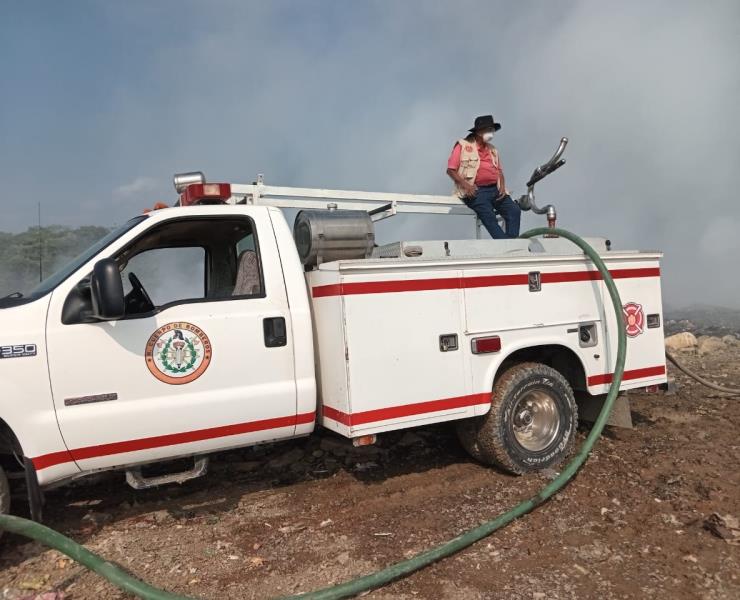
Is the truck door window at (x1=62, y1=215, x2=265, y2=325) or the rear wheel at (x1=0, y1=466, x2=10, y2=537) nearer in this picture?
the rear wheel at (x1=0, y1=466, x2=10, y2=537)

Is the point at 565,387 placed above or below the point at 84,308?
below

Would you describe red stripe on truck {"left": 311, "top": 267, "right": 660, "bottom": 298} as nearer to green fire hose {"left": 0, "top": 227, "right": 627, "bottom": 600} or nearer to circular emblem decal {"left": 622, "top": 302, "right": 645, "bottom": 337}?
circular emblem decal {"left": 622, "top": 302, "right": 645, "bottom": 337}

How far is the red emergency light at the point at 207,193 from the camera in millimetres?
3926

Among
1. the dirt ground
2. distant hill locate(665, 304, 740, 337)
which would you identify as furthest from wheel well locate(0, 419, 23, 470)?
distant hill locate(665, 304, 740, 337)

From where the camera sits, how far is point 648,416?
5.95 metres

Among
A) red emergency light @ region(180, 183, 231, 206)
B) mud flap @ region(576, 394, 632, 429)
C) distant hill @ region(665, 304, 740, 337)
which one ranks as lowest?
distant hill @ region(665, 304, 740, 337)

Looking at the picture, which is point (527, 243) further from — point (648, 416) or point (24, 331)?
point (24, 331)

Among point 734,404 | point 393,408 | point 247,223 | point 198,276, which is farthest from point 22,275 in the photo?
point 734,404

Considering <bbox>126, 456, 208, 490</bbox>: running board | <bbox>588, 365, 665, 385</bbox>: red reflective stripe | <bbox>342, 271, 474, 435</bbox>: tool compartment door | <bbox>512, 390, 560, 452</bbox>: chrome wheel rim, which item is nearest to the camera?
<bbox>126, 456, 208, 490</bbox>: running board

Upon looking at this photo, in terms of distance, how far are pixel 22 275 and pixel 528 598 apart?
27.1ft

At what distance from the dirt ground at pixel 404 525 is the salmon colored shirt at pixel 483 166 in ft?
8.85

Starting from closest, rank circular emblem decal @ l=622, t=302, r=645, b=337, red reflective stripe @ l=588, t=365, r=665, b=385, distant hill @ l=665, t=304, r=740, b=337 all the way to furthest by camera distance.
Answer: red reflective stripe @ l=588, t=365, r=665, b=385 → circular emblem decal @ l=622, t=302, r=645, b=337 → distant hill @ l=665, t=304, r=740, b=337

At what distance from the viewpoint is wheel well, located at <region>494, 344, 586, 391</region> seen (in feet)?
15.0

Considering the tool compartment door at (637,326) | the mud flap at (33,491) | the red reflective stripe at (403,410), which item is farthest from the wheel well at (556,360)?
the mud flap at (33,491)
